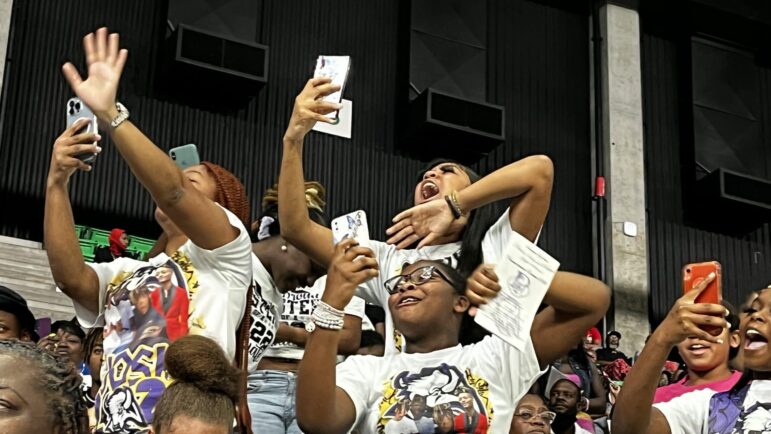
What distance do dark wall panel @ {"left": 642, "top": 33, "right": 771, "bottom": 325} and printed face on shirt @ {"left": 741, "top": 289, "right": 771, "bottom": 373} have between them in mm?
8136

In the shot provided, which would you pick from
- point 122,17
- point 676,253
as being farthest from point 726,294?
point 122,17

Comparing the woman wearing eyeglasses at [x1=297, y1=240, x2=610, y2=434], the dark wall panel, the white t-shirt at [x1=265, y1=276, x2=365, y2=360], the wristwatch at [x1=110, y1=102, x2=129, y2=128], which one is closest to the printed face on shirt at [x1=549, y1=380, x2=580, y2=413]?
the white t-shirt at [x1=265, y1=276, x2=365, y2=360]

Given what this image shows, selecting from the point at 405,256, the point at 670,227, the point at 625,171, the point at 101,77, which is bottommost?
the point at 405,256

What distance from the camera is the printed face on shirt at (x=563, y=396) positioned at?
4.60 meters

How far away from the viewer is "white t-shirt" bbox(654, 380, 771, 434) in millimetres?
2910

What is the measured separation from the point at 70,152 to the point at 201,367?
3.25ft

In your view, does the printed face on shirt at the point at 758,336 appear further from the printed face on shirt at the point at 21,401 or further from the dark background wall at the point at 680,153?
the dark background wall at the point at 680,153

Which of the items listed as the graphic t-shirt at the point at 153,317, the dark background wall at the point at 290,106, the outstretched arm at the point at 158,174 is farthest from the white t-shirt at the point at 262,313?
the dark background wall at the point at 290,106

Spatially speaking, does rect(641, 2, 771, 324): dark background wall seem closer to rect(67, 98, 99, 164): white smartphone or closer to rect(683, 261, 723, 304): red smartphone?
rect(683, 261, 723, 304): red smartphone

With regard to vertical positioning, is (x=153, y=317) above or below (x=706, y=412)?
above

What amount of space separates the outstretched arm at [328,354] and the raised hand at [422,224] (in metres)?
0.23

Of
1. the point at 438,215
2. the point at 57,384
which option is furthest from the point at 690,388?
the point at 57,384

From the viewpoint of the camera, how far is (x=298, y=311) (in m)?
4.13

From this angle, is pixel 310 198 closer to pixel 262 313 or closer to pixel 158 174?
pixel 262 313
